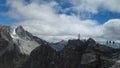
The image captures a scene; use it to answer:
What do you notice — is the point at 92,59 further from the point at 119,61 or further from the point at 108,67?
the point at 119,61

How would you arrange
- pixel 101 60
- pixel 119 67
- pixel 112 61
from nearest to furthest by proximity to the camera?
pixel 119 67 < pixel 112 61 < pixel 101 60

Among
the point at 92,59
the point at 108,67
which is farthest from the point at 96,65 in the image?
the point at 108,67

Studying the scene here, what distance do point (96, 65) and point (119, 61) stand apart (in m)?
31.4

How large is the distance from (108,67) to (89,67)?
20048 millimetres

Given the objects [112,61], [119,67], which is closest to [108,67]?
[112,61]

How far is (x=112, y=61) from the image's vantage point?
181 m

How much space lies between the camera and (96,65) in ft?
650

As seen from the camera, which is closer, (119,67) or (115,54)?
(119,67)

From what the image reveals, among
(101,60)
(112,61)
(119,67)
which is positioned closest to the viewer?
(119,67)

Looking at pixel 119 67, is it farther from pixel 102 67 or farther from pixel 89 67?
pixel 89 67

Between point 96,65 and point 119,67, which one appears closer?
point 119,67

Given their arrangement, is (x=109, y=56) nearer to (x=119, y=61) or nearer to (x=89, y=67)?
(x=89, y=67)

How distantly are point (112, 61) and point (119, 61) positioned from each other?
12.1 metres

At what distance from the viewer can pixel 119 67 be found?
164625 mm
